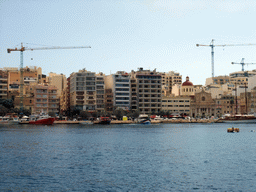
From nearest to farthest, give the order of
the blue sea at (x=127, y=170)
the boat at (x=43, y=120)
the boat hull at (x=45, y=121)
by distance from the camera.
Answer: the blue sea at (x=127, y=170)
the boat hull at (x=45, y=121)
the boat at (x=43, y=120)

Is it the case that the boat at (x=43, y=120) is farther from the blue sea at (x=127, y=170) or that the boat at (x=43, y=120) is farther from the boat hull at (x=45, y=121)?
the blue sea at (x=127, y=170)

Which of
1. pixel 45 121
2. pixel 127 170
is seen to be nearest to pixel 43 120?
pixel 45 121

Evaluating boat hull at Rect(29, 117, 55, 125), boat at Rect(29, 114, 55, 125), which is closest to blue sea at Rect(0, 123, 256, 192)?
boat hull at Rect(29, 117, 55, 125)

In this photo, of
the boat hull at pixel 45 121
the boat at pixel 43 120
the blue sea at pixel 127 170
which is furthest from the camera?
the boat at pixel 43 120

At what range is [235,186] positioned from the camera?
142ft

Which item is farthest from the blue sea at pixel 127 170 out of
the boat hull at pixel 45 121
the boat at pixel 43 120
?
the boat at pixel 43 120

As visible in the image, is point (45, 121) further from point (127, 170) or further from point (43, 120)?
point (127, 170)

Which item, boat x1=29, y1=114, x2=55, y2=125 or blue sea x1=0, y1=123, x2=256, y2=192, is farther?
boat x1=29, y1=114, x2=55, y2=125

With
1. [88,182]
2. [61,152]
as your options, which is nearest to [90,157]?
[61,152]

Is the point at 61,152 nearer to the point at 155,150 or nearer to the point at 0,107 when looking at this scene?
the point at 155,150

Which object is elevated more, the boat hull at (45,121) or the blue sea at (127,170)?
the boat hull at (45,121)

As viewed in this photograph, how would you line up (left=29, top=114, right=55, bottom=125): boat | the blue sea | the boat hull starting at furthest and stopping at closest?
(left=29, top=114, right=55, bottom=125): boat
the boat hull
the blue sea

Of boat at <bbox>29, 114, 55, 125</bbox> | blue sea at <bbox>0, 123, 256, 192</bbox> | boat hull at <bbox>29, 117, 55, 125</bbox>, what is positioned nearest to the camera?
blue sea at <bbox>0, 123, 256, 192</bbox>

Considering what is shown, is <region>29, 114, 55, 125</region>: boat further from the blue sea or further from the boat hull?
the blue sea
